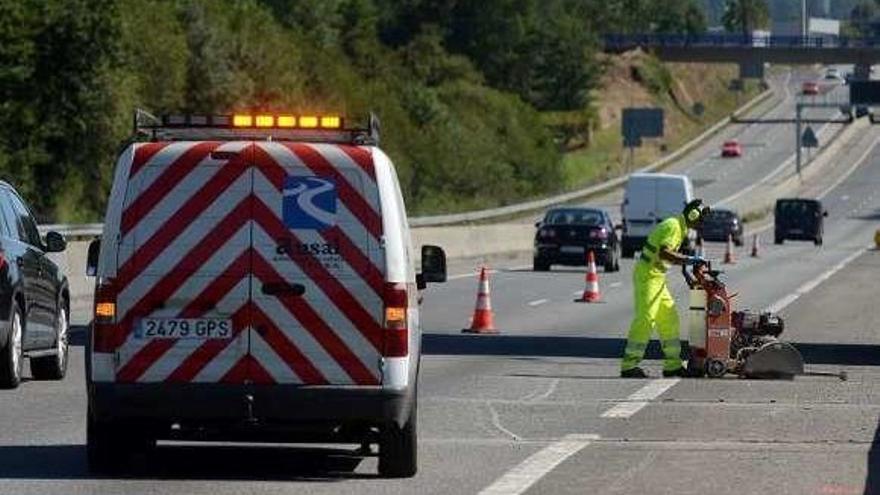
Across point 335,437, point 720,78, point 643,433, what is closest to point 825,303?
point 643,433

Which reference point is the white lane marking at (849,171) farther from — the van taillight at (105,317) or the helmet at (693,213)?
the van taillight at (105,317)

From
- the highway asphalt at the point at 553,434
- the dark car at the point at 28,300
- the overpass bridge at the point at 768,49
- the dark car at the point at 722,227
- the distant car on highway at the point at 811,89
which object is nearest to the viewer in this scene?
the highway asphalt at the point at 553,434

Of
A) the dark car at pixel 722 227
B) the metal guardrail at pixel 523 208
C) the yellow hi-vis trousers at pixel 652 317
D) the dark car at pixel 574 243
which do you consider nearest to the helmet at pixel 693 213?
the yellow hi-vis trousers at pixel 652 317

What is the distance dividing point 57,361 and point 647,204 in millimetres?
45438

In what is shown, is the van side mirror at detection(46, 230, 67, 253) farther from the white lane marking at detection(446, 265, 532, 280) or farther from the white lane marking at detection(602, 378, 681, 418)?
the white lane marking at detection(446, 265, 532, 280)

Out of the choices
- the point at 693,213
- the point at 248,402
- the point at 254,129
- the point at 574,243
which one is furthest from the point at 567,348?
the point at 574,243

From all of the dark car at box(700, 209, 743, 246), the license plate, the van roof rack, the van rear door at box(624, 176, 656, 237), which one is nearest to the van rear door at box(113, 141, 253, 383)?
the license plate

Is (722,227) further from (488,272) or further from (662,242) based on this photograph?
(662,242)

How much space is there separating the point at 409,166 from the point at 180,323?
9277 centimetres

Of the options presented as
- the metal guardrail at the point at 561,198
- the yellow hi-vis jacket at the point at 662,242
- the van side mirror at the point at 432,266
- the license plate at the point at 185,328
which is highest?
the van side mirror at the point at 432,266

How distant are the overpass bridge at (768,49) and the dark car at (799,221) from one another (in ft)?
79.7

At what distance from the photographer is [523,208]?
321ft

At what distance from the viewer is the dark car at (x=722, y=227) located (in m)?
84.9

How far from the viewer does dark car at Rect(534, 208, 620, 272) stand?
5262 cm
